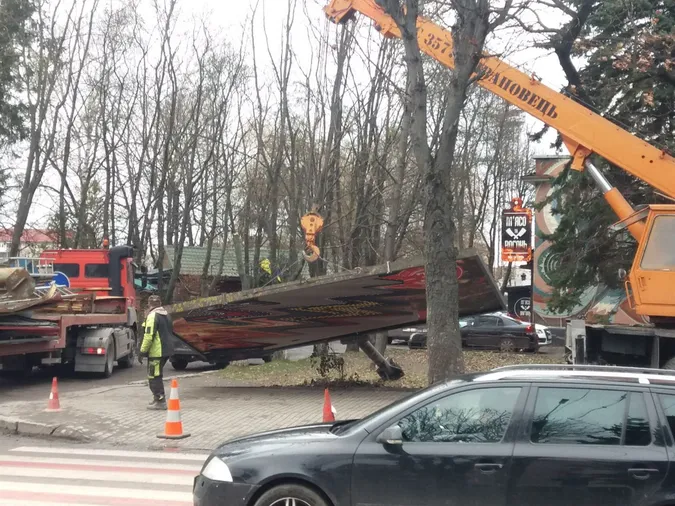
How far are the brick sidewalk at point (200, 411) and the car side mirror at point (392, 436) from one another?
4.85 m

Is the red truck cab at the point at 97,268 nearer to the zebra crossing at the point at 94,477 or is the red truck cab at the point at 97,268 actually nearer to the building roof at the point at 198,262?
the zebra crossing at the point at 94,477

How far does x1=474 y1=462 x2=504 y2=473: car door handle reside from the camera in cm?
504

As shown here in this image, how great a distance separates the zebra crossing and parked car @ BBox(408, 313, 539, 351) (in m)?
19.5

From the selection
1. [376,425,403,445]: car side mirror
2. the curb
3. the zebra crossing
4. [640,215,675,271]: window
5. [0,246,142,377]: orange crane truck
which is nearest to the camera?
[376,425,403,445]: car side mirror

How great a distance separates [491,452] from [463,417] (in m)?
0.33

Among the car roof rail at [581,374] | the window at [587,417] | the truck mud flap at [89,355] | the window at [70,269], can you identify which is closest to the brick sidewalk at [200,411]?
the truck mud flap at [89,355]

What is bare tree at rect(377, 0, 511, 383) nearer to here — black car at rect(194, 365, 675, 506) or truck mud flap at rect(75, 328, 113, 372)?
black car at rect(194, 365, 675, 506)

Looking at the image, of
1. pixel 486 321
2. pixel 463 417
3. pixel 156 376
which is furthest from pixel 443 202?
pixel 486 321

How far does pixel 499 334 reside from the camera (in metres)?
27.8

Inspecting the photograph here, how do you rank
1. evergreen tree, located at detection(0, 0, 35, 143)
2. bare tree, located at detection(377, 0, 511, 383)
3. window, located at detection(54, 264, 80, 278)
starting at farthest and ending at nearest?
evergreen tree, located at detection(0, 0, 35, 143)
window, located at detection(54, 264, 80, 278)
bare tree, located at detection(377, 0, 511, 383)

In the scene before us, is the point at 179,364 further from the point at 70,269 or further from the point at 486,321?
the point at 486,321

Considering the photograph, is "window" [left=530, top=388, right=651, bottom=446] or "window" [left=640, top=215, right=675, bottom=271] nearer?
"window" [left=530, top=388, right=651, bottom=446]

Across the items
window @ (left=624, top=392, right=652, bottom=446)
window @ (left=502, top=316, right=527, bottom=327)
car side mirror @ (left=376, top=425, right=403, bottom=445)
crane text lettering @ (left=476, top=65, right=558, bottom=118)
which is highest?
crane text lettering @ (left=476, top=65, right=558, bottom=118)

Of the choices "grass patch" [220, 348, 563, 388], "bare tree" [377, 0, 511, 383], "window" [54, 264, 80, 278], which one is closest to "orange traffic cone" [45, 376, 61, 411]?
"grass patch" [220, 348, 563, 388]
